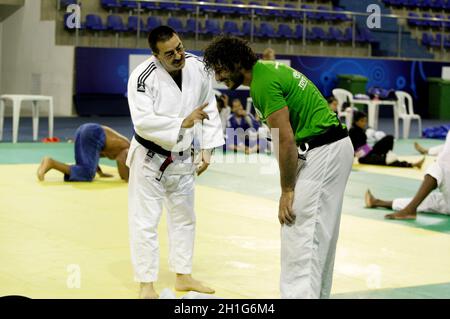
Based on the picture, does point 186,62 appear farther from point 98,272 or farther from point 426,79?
point 426,79

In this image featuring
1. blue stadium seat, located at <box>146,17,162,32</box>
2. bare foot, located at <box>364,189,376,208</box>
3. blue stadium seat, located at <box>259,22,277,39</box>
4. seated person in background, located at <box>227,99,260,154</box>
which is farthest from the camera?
blue stadium seat, located at <box>259,22,277,39</box>

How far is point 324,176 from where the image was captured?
15.8ft

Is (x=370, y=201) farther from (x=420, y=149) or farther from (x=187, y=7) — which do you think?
(x=187, y=7)

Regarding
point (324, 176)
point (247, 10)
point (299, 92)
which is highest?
point (247, 10)

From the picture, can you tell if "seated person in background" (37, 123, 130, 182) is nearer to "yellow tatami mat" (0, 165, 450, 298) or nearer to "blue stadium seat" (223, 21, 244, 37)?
"yellow tatami mat" (0, 165, 450, 298)

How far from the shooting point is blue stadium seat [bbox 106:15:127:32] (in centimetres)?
2172

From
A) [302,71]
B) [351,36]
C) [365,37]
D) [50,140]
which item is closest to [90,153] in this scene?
[50,140]

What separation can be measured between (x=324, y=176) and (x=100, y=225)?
395cm

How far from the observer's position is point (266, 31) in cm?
2369

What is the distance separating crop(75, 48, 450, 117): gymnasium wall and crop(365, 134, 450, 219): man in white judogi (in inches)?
484

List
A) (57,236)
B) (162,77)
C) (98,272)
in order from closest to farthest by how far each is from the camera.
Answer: (162,77), (98,272), (57,236)

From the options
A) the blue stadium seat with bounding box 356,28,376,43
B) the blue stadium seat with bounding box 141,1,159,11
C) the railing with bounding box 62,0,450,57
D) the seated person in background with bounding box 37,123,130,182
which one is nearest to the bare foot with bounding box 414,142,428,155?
the seated person in background with bounding box 37,123,130,182

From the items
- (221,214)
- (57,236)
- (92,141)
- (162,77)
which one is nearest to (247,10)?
(92,141)

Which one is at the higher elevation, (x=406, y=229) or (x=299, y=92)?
(x=299, y=92)
